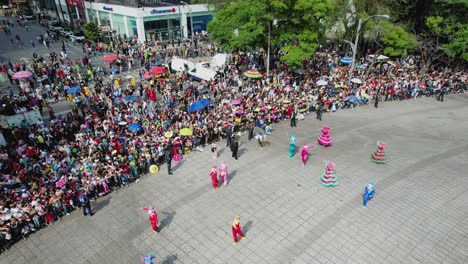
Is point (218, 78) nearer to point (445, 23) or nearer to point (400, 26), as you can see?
point (400, 26)

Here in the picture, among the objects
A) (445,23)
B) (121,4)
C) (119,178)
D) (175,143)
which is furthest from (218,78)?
(121,4)

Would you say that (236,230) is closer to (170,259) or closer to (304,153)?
(170,259)

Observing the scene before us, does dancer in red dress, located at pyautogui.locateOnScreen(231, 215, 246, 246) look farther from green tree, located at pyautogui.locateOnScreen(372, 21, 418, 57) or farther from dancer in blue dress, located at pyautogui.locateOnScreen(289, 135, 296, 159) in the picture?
green tree, located at pyautogui.locateOnScreen(372, 21, 418, 57)

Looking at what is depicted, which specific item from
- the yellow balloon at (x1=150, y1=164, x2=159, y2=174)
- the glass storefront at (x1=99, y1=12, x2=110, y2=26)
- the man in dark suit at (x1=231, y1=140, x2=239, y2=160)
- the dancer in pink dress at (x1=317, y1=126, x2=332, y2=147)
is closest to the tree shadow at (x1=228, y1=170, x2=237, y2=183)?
the man in dark suit at (x1=231, y1=140, x2=239, y2=160)

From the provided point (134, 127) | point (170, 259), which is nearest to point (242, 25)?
point (134, 127)

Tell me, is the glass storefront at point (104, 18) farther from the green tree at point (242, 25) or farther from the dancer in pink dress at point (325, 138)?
the dancer in pink dress at point (325, 138)

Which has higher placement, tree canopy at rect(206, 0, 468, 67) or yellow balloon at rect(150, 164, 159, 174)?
tree canopy at rect(206, 0, 468, 67)
